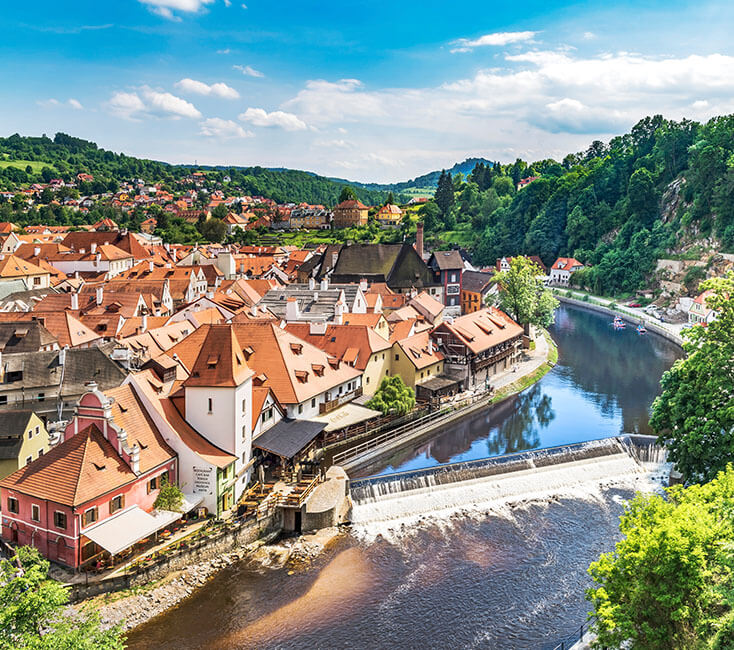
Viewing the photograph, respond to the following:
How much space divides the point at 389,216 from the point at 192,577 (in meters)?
143

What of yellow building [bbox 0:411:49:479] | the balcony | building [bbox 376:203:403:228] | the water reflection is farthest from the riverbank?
building [bbox 376:203:403:228]

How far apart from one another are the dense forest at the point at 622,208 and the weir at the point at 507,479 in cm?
6904

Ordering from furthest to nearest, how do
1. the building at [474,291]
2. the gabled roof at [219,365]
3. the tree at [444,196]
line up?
the tree at [444,196]
the building at [474,291]
the gabled roof at [219,365]

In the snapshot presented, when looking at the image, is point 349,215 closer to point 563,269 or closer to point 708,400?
point 563,269

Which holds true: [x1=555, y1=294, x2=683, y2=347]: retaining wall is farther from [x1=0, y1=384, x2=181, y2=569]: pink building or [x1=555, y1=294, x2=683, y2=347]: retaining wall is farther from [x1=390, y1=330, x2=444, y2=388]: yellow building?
[x1=0, y1=384, x2=181, y2=569]: pink building

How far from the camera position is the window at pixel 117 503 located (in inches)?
1065

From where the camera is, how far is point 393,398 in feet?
149

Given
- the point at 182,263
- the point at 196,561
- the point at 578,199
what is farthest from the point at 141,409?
the point at 578,199

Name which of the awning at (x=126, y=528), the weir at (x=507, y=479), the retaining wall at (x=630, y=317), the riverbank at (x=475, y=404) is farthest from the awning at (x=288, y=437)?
the retaining wall at (x=630, y=317)

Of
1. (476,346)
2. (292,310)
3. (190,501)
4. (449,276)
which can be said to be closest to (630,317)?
(449,276)

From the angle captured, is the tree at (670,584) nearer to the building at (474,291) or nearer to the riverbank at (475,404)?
the riverbank at (475,404)

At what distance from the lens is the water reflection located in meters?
43.5

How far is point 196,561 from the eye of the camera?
28.3m

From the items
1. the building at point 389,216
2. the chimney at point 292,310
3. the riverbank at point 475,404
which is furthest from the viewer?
the building at point 389,216
